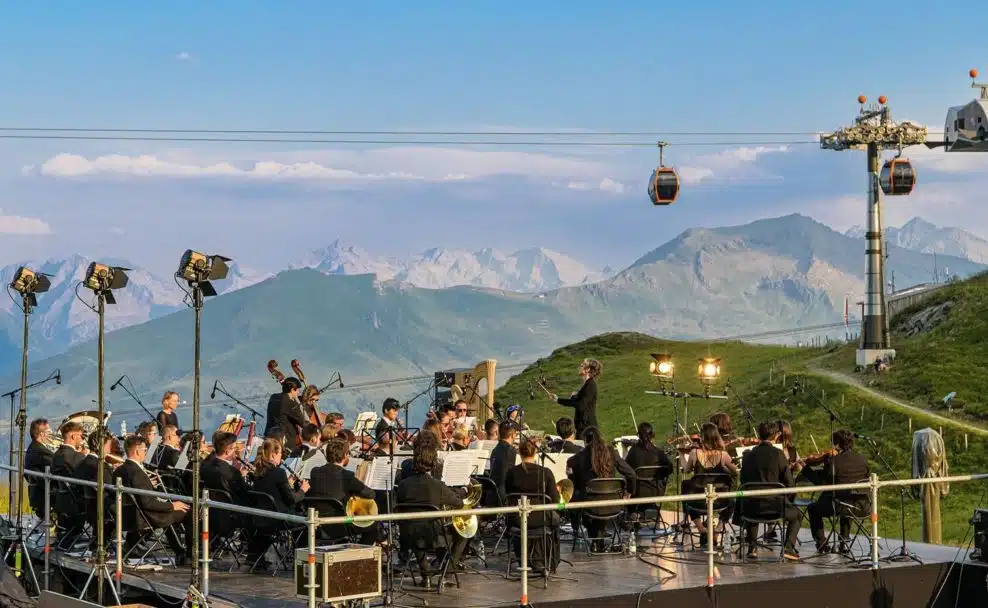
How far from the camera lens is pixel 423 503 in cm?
1392

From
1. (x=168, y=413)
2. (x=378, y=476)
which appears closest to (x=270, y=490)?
(x=378, y=476)

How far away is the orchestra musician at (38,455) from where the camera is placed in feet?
58.2

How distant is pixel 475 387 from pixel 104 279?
12.4 meters

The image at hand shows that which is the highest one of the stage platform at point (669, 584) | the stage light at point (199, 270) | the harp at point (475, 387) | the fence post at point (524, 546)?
the stage light at point (199, 270)

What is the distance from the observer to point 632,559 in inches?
645

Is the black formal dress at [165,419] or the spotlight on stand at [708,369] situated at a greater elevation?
the spotlight on stand at [708,369]

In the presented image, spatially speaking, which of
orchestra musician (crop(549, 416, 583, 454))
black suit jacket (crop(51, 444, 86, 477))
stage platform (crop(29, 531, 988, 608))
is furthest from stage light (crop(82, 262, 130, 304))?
orchestra musician (crop(549, 416, 583, 454))

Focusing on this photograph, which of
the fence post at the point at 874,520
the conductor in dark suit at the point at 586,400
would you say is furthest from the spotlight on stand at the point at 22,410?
the fence post at the point at 874,520

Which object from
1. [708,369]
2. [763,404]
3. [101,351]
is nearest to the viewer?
[101,351]

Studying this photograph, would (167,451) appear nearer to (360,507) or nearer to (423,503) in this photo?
(360,507)

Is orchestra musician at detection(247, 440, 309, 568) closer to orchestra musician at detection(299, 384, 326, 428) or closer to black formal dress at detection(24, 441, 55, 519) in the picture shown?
black formal dress at detection(24, 441, 55, 519)

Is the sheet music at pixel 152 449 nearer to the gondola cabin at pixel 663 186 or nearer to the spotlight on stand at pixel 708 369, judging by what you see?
the spotlight on stand at pixel 708 369

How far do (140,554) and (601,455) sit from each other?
563 cm

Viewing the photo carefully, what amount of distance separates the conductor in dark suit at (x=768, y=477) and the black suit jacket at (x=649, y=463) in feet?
4.94
